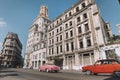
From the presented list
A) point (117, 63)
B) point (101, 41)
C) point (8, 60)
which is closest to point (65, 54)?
point (101, 41)

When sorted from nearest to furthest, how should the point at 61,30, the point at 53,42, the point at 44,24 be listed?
the point at 61,30, the point at 53,42, the point at 44,24

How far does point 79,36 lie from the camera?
87.9ft

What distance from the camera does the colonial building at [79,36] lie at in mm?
22969

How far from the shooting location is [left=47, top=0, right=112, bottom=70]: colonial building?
23.0 metres

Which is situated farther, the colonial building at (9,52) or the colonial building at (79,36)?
the colonial building at (9,52)

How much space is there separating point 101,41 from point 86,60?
5.42 m

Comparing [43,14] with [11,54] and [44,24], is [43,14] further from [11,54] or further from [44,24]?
Answer: [11,54]

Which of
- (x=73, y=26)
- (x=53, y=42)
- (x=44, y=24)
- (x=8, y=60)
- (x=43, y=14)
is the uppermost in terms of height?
(x=43, y=14)

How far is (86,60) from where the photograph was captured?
2406 centimetres

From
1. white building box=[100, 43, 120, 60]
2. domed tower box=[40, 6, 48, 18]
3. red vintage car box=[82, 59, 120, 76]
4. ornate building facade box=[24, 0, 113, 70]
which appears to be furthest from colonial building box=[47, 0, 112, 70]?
domed tower box=[40, 6, 48, 18]

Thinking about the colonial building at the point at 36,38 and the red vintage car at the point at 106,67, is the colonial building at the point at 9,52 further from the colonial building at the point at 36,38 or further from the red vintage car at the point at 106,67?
the red vintage car at the point at 106,67

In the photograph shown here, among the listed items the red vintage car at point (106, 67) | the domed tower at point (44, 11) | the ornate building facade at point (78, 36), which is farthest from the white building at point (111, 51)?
the domed tower at point (44, 11)

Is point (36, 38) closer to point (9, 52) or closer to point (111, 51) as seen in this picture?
point (9, 52)

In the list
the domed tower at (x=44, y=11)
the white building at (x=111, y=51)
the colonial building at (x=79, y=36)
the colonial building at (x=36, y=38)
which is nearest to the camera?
the white building at (x=111, y=51)
